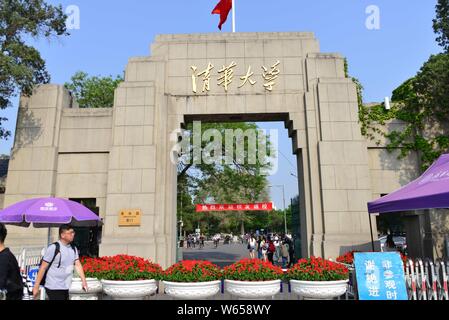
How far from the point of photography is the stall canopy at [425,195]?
638 cm

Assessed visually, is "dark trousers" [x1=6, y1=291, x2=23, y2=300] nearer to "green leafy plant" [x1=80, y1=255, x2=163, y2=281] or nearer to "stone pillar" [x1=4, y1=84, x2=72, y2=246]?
"green leafy plant" [x1=80, y1=255, x2=163, y2=281]

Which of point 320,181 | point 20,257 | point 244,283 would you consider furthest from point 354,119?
point 20,257

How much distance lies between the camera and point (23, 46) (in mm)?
12406

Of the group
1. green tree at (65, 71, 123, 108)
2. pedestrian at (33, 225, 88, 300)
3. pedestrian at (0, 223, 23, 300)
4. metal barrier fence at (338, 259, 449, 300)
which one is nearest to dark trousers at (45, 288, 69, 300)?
pedestrian at (33, 225, 88, 300)

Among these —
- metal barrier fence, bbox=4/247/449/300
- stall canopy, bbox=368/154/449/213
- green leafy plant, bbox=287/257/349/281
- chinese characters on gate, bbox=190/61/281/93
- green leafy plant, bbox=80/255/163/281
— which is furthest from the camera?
chinese characters on gate, bbox=190/61/281/93

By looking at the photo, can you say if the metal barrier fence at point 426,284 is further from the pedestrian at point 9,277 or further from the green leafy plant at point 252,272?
the pedestrian at point 9,277

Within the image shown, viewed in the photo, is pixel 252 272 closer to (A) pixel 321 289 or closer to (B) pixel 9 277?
(A) pixel 321 289

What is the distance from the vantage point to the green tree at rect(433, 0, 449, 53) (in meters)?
12.6

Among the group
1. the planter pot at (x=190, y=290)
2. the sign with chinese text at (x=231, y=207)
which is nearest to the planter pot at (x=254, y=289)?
the planter pot at (x=190, y=290)

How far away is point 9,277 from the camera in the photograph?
15.1 ft

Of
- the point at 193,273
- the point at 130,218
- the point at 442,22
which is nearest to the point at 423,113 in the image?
the point at 442,22

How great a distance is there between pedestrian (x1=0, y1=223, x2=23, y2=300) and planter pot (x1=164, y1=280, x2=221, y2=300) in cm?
273
